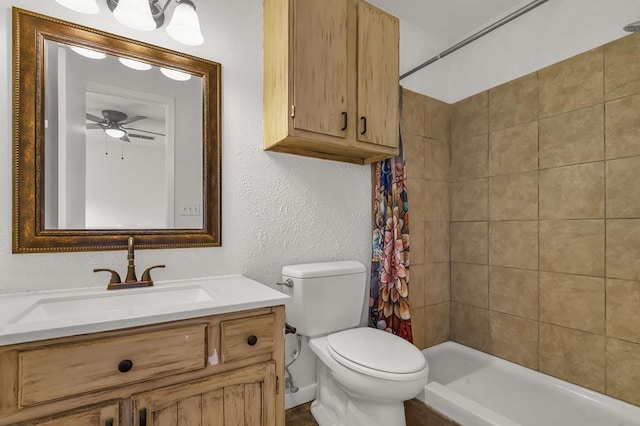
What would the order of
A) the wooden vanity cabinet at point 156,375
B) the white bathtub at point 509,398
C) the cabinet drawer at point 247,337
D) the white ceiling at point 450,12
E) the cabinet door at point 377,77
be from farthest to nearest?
the white ceiling at point 450,12 → the cabinet door at point 377,77 → the white bathtub at point 509,398 → the cabinet drawer at point 247,337 → the wooden vanity cabinet at point 156,375

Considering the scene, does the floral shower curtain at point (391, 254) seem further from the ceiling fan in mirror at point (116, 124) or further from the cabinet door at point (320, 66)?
the ceiling fan in mirror at point (116, 124)

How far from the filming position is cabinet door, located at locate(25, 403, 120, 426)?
82 cm

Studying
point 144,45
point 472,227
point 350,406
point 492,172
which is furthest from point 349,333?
point 144,45

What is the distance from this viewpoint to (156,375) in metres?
0.94

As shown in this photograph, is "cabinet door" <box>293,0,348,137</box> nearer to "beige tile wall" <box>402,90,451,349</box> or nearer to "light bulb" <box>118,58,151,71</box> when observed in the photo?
"light bulb" <box>118,58,151,71</box>

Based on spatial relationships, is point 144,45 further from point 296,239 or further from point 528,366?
point 528,366

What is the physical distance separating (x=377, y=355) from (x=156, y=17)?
172 cm

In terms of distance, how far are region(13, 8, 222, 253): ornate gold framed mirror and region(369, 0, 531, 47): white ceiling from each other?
55.0 inches

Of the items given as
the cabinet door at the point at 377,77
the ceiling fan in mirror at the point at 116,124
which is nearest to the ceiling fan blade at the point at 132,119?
the ceiling fan in mirror at the point at 116,124

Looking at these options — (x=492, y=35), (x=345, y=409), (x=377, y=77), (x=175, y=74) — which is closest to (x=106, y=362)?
(x=345, y=409)

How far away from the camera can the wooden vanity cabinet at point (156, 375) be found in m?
0.80

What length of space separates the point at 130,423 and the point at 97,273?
0.64m

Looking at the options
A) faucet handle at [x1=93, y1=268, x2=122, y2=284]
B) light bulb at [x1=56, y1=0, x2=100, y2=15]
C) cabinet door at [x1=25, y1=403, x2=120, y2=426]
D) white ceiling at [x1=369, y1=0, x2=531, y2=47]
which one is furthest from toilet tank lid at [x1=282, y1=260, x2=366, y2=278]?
white ceiling at [x1=369, y1=0, x2=531, y2=47]

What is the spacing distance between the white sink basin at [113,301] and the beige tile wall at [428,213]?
4.91 ft
